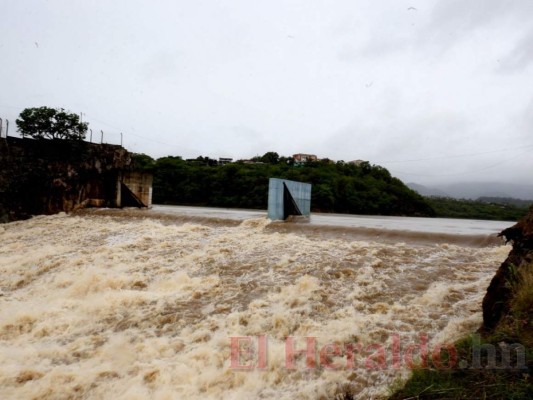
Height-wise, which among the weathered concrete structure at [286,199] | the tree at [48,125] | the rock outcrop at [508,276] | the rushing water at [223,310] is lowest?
the rushing water at [223,310]

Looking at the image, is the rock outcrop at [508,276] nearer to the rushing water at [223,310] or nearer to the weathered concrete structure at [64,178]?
the rushing water at [223,310]

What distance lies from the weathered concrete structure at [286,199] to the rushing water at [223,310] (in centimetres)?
442

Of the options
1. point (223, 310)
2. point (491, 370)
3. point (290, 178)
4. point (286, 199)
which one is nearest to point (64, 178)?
point (286, 199)

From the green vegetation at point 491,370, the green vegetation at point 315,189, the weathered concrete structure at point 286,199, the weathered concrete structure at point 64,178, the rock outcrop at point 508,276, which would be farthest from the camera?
the green vegetation at point 315,189

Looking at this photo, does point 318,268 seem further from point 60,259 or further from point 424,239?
point 60,259

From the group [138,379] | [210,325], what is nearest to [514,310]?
[210,325]

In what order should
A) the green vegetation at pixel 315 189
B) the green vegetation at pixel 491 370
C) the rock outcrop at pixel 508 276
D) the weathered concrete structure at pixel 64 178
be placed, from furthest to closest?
the green vegetation at pixel 315 189
the weathered concrete structure at pixel 64 178
the rock outcrop at pixel 508 276
the green vegetation at pixel 491 370

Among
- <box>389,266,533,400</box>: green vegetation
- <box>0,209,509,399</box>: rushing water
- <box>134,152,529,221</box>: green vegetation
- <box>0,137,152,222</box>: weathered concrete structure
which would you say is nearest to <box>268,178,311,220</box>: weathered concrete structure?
<box>0,209,509,399</box>: rushing water

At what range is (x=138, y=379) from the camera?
4.16 m

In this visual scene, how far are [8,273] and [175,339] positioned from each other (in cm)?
603

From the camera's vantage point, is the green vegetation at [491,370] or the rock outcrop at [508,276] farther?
the rock outcrop at [508,276]

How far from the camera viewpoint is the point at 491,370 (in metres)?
2.87

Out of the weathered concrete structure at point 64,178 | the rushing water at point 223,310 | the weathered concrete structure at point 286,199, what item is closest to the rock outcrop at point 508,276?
the rushing water at point 223,310

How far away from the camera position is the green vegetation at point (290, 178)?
40812 millimetres
